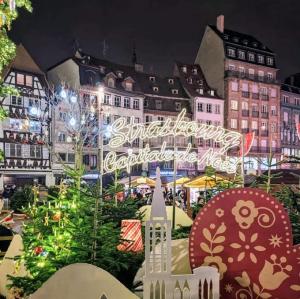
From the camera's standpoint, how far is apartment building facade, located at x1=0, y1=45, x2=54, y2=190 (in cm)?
3888

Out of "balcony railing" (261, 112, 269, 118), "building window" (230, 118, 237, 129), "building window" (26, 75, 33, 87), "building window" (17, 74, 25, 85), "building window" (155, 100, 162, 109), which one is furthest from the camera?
"balcony railing" (261, 112, 269, 118)

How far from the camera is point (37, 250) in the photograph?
6180mm

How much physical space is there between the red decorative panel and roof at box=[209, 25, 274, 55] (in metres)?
53.9

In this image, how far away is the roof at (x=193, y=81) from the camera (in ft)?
177

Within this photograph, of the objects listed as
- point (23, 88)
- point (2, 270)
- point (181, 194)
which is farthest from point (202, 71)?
point (2, 270)

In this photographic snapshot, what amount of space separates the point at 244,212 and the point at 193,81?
52.0m

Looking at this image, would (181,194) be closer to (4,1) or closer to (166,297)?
(4,1)

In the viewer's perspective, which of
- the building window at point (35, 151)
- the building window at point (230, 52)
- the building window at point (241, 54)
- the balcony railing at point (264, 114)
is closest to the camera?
the building window at point (35, 151)

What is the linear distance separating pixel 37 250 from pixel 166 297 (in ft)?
9.88

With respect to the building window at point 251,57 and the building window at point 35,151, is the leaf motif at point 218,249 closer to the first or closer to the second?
the building window at point 35,151

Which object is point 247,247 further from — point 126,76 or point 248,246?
point 126,76

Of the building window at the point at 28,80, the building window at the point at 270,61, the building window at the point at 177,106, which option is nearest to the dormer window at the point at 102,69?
the building window at the point at 28,80

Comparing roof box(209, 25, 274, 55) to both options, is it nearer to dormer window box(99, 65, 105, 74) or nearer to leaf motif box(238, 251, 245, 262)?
dormer window box(99, 65, 105, 74)

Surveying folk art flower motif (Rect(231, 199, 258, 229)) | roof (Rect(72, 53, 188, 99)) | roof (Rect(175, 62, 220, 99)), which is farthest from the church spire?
roof (Rect(175, 62, 220, 99))
